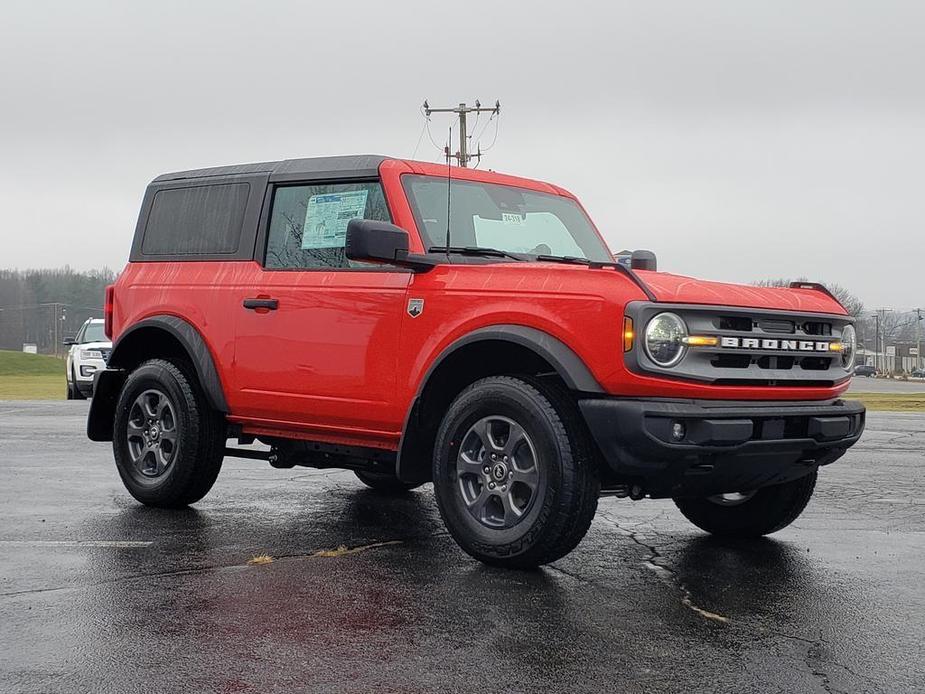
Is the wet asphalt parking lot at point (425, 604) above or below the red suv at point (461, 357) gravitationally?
below

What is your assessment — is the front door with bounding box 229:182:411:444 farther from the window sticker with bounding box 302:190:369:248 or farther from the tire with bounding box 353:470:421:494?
the tire with bounding box 353:470:421:494

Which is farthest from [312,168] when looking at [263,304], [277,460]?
[277,460]

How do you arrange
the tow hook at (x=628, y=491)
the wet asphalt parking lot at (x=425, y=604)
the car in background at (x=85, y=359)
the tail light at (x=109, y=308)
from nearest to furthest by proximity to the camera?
the wet asphalt parking lot at (x=425, y=604), the tow hook at (x=628, y=491), the tail light at (x=109, y=308), the car in background at (x=85, y=359)

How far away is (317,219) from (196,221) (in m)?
1.08

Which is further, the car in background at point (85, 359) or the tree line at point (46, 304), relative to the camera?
the tree line at point (46, 304)

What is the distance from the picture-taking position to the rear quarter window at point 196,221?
7246 millimetres

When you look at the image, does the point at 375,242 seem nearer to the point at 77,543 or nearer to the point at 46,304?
the point at 77,543

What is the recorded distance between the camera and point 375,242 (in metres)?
5.78

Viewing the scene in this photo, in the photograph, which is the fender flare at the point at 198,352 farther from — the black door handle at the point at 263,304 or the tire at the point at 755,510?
the tire at the point at 755,510

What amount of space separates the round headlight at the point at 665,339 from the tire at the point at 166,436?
3.17 meters

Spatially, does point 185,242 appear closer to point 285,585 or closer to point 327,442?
point 327,442

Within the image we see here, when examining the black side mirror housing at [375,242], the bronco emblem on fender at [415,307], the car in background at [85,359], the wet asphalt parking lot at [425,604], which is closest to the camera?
the wet asphalt parking lot at [425,604]

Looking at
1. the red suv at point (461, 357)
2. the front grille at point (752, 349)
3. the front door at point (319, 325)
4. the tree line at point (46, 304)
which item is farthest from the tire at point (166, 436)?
the tree line at point (46, 304)

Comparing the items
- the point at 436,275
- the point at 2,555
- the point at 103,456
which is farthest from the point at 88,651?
the point at 103,456
